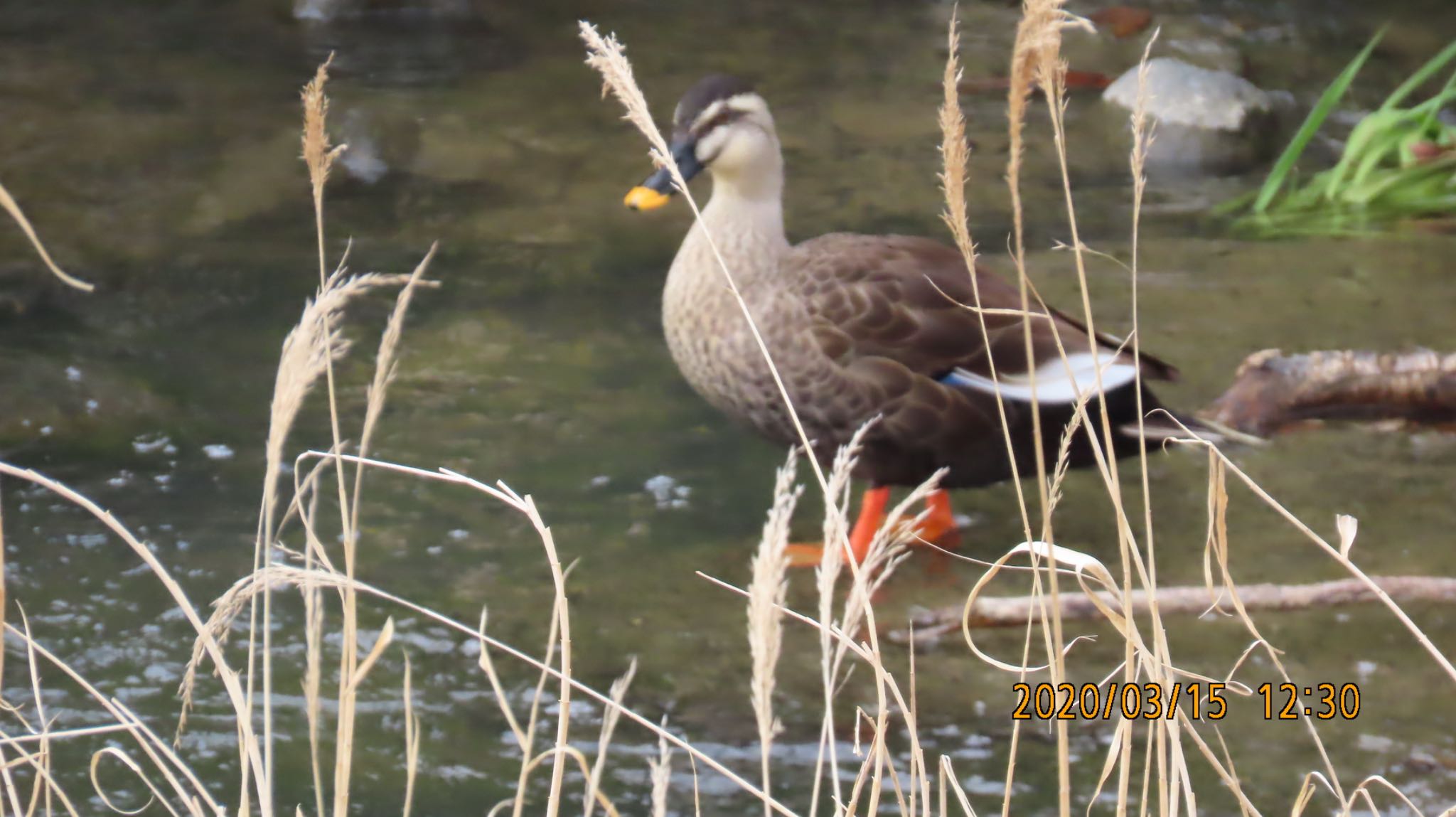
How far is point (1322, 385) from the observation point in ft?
12.0

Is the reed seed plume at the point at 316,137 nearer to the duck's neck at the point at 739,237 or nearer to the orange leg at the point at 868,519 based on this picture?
the duck's neck at the point at 739,237

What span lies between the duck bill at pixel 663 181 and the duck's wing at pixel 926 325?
300mm

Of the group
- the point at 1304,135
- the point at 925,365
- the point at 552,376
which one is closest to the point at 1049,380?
the point at 925,365

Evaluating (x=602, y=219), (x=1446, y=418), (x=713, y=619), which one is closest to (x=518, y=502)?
(x=713, y=619)

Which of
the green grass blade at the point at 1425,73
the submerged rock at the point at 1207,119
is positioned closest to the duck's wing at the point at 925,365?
the green grass blade at the point at 1425,73

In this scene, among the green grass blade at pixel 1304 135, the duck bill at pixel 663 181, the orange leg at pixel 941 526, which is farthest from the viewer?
the green grass blade at pixel 1304 135

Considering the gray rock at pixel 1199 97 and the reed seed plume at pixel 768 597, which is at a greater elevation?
the reed seed plume at pixel 768 597

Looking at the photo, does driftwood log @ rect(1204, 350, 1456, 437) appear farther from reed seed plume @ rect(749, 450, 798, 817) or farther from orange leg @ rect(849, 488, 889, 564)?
reed seed plume @ rect(749, 450, 798, 817)

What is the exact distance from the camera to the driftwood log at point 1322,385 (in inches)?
144

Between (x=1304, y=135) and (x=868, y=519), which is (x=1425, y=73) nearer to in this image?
(x=1304, y=135)

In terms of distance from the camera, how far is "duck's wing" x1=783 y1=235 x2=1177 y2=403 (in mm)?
3109

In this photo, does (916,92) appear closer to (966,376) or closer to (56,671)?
(966,376)

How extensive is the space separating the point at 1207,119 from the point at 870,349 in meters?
3.72

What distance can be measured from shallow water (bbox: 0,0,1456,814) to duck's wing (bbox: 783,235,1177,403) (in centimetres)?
46
